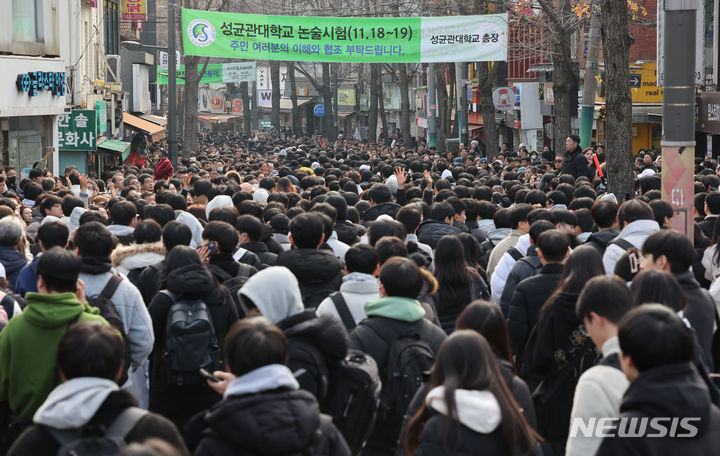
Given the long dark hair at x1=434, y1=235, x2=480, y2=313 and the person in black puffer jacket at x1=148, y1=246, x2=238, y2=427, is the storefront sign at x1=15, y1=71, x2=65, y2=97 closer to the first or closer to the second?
the person in black puffer jacket at x1=148, y1=246, x2=238, y2=427

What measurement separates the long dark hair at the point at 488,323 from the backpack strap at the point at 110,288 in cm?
225

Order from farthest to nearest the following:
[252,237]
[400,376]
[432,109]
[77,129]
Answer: [432,109] < [77,129] < [252,237] < [400,376]

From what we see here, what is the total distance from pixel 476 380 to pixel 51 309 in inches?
86.0

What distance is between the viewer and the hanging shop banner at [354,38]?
22.9m

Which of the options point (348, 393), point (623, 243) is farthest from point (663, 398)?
point (623, 243)

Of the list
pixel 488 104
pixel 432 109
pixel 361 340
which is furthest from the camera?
pixel 432 109

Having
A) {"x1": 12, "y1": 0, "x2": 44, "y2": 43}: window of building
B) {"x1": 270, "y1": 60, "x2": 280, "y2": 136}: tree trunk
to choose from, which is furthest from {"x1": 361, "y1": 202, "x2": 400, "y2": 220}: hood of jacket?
{"x1": 270, "y1": 60, "x2": 280, "y2": 136}: tree trunk

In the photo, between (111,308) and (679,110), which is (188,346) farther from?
(679,110)

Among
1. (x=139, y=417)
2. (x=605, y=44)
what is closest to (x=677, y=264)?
(x=139, y=417)

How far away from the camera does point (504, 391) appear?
3.73 metres

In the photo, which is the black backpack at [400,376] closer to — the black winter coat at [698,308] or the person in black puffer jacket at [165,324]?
the person in black puffer jacket at [165,324]

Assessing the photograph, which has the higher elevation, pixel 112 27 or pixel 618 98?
pixel 112 27

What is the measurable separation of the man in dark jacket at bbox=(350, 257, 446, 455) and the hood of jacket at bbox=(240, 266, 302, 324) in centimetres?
42

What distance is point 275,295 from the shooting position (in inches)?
191
